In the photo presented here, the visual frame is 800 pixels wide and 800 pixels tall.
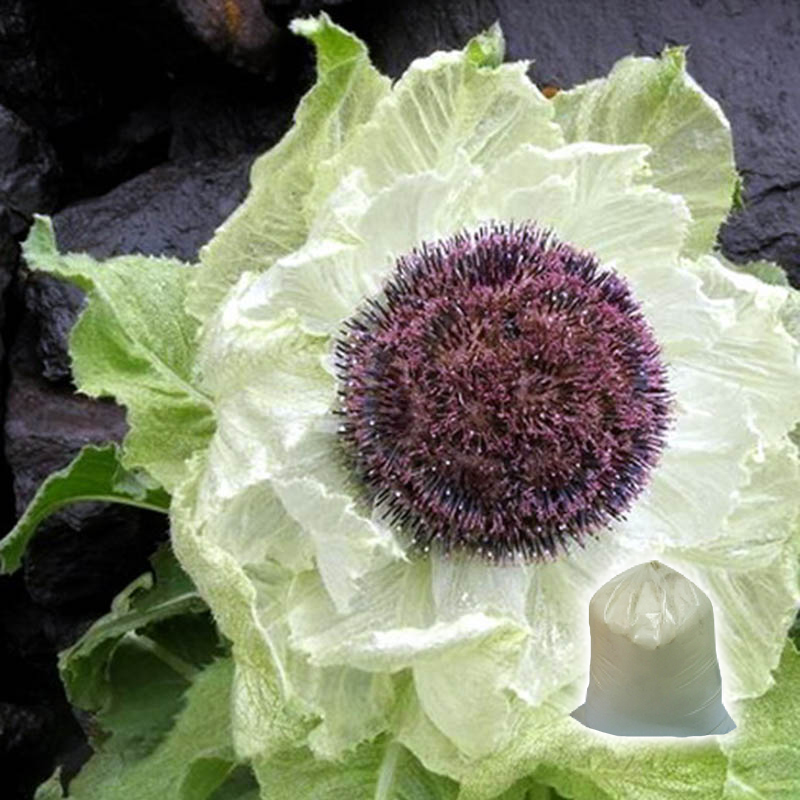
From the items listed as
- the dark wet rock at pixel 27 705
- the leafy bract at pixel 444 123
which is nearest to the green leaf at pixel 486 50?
the leafy bract at pixel 444 123

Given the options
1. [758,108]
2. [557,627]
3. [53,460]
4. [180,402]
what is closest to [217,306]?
[180,402]

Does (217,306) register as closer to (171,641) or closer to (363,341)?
(363,341)

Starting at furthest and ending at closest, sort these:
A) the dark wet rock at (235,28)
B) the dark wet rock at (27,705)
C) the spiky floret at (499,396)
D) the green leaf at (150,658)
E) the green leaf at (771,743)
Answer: the dark wet rock at (27,705)
the dark wet rock at (235,28)
the green leaf at (150,658)
the green leaf at (771,743)
the spiky floret at (499,396)

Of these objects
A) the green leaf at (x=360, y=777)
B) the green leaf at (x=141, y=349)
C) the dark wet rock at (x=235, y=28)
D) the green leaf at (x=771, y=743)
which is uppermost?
the green leaf at (x=141, y=349)

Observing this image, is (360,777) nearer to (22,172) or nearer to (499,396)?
(499,396)

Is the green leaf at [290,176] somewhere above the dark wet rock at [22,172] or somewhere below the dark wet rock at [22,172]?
above

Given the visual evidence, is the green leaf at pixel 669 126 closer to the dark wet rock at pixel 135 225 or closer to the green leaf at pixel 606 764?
the green leaf at pixel 606 764

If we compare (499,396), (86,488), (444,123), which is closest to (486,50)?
(444,123)
